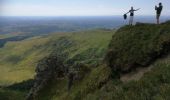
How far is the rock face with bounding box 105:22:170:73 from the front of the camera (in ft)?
115

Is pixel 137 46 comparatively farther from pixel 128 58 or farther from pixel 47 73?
pixel 47 73

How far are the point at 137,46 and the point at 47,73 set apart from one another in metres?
30.1

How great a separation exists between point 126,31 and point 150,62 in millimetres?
7718

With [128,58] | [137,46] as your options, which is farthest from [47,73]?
[137,46]

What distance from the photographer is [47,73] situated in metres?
64.0

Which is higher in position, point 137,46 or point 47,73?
point 137,46

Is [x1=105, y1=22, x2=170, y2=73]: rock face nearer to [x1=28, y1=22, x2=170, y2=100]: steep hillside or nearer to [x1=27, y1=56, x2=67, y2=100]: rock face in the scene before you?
[x1=28, y1=22, x2=170, y2=100]: steep hillside

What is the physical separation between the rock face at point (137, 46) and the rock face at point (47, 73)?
76.0ft

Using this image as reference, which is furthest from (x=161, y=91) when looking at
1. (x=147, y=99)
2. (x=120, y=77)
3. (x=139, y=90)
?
(x=120, y=77)

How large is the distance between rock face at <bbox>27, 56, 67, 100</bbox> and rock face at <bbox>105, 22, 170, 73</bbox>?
2317cm

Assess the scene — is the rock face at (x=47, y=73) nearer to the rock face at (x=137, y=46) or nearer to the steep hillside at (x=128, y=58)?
the steep hillside at (x=128, y=58)

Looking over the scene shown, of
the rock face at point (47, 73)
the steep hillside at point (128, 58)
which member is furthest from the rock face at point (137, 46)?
the rock face at point (47, 73)

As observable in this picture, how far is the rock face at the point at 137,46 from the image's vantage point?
3500 centimetres

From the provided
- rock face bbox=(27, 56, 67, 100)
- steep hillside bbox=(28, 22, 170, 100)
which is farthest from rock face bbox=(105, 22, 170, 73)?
rock face bbox=(27, 56, 67, 100)
